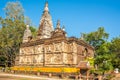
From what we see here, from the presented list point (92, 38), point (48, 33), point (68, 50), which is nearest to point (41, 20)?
point (48, 33)

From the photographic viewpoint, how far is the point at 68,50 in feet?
124

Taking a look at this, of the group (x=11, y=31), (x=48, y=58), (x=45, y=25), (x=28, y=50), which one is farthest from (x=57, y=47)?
(x=11, y=31)

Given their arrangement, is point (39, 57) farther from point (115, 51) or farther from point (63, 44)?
point (115, 51)

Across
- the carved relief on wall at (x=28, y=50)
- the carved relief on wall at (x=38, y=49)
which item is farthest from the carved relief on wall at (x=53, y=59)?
the carved relief on wall at (x=28, y=50)

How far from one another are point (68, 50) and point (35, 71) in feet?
29.0

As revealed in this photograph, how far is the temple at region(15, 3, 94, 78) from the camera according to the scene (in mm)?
37031

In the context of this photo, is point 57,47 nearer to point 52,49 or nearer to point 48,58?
point 52,49

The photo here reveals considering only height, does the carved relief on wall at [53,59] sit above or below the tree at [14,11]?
below

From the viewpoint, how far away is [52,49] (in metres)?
38.8

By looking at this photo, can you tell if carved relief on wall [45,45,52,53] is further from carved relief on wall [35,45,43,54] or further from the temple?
carved relief on wall [35,45,43,54]

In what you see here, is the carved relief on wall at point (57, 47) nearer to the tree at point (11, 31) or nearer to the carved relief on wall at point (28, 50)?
the carved relief on wall at point (28, 50)

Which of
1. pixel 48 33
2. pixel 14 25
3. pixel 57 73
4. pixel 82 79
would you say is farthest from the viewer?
pixel 14 25

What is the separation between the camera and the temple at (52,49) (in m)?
37.0

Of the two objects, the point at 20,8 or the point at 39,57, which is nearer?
the point at 39,57
